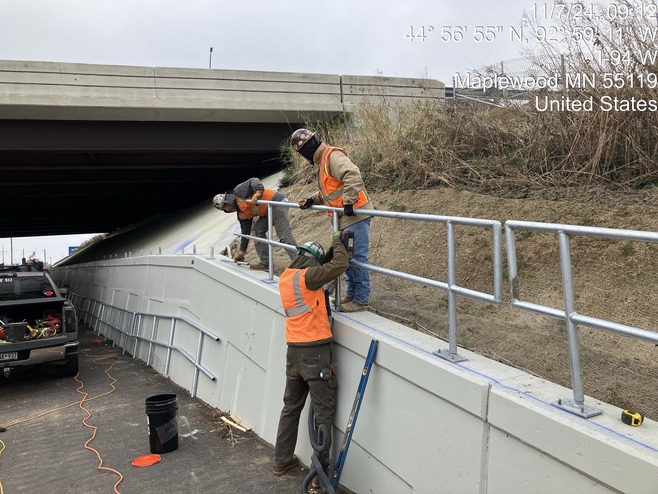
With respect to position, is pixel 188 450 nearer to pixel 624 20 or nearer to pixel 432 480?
pixel 432 480

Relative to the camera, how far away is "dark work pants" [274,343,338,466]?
436 centimetres

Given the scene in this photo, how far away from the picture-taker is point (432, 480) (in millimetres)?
3455

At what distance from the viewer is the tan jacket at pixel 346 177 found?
4699mm

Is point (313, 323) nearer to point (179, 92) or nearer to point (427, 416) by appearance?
point (427, 416)

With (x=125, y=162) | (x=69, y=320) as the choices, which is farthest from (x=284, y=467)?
(x=125, y=162)

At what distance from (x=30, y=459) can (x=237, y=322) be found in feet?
8.50

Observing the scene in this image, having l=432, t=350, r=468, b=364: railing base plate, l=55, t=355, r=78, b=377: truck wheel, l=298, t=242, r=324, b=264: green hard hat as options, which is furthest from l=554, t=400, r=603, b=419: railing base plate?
l=55, t=355, r=78, b=377: truck wheel

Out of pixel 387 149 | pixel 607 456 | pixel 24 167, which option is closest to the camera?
pixel 607 456

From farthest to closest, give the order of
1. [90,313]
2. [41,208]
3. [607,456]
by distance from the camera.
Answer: [41,208]
[90,313]
[607,456]

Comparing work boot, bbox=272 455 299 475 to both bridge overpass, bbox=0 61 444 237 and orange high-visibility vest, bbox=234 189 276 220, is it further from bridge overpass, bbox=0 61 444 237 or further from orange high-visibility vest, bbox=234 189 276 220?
bridge overpass, bbox=0 61 444 237

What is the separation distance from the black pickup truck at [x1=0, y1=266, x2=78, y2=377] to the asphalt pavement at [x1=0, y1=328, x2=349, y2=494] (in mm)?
547

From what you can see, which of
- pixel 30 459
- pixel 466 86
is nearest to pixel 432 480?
pixel 30 459

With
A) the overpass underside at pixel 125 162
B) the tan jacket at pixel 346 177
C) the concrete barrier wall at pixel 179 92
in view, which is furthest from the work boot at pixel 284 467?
the overpass underside at pixel 125 162

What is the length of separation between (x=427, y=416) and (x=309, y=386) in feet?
4.03
